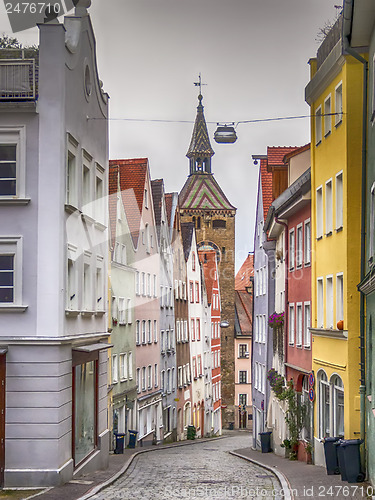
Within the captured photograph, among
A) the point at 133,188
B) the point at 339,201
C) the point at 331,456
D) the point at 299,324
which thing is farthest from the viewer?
the point at 133,188

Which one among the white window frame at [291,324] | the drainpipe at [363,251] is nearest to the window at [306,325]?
the white window frame at [291,324]

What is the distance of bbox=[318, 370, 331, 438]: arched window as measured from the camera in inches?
962

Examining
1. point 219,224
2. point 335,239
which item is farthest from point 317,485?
point 219,224

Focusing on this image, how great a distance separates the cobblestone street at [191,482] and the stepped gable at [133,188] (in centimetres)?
2059

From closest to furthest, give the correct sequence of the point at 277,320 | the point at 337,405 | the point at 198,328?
the point at 337,405
the point at 277,320
the point at 198,328

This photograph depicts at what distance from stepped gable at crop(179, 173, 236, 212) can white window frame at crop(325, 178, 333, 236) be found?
256 feet

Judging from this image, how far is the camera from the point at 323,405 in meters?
24.8

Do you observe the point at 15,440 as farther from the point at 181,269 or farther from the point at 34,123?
the point at 181,269

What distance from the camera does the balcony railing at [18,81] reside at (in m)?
19.1

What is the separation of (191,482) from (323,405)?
621cm

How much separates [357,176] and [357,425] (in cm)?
606

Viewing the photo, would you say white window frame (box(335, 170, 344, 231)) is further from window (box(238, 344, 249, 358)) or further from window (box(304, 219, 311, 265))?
window (box(238, 344, 249, 358))

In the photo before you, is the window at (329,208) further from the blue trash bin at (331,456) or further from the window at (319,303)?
the blue trash bin at (331,456)

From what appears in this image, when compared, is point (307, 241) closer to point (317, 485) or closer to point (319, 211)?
point (319, 211)
